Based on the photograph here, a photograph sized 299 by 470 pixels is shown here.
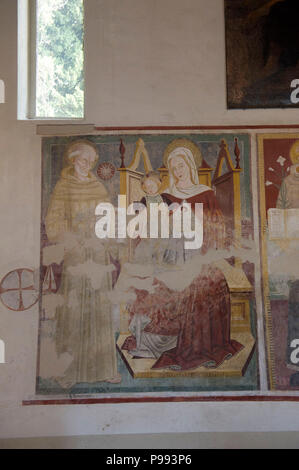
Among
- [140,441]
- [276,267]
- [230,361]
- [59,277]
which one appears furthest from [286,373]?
[59,277]

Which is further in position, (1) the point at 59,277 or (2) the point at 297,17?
(2) the point at 297,17

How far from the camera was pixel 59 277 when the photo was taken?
568cm

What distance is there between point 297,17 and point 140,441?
4847 mm

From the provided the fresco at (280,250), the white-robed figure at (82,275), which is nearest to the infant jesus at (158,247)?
the white-robed figure at (82,275)

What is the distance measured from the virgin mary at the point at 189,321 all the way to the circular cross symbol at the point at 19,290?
1.07 meters

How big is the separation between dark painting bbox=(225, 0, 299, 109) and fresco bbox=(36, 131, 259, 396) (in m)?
0.53

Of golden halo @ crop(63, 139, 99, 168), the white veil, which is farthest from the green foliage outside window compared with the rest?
the white veil

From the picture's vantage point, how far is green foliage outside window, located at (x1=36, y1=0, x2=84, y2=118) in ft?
20.1

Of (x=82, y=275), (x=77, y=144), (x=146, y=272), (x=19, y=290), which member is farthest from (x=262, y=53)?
(x=19, y=290)

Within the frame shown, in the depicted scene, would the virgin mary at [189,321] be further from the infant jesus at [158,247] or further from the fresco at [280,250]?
the fresco at [280,250]

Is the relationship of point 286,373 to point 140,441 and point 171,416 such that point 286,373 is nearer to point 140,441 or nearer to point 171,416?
point 171,416

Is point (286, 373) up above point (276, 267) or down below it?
below

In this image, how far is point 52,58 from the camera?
621cm

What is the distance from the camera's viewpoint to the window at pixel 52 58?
20.1 ft
